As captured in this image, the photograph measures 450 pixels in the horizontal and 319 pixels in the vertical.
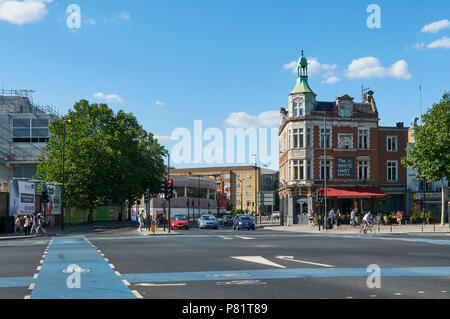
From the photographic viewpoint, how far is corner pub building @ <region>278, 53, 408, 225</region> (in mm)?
60125

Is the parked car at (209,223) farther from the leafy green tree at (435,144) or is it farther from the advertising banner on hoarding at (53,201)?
the leafy green tree at (435,144)

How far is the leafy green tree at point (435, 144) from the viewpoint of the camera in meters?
48.6

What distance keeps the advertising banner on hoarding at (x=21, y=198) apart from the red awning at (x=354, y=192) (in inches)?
1167

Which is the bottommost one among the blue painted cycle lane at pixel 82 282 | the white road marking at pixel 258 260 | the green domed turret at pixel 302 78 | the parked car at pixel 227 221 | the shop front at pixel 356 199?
the parked car at pixel 227 221

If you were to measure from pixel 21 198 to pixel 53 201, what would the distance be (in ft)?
25.0

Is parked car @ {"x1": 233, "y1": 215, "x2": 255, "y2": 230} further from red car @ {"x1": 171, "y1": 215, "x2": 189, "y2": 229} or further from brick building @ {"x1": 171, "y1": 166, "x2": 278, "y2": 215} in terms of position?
brick building @ {"x1": 171, "y1": 166, "x2": 278, "y2": 215}

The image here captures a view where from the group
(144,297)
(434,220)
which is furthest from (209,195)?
(144,297)

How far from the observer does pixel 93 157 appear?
61.4 m

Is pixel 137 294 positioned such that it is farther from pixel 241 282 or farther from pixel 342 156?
pixel 342 156

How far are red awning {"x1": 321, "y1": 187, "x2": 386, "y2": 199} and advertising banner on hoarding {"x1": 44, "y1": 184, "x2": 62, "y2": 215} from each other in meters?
27.7

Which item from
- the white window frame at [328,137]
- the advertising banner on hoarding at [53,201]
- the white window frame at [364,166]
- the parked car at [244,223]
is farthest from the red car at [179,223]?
the white window frame at [364,166]

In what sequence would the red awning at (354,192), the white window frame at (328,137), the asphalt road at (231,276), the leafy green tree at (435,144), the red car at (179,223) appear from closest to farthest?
the asphalt road at (231,276) → the leafy green tree at (435,144) → the red car at (179,223) → the red awning at (354,192) → the white window frame at (328,137)

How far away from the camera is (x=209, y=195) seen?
135250mm
